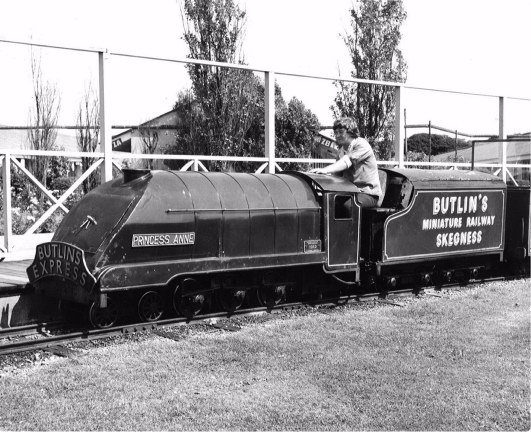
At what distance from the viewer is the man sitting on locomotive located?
33.5 feet

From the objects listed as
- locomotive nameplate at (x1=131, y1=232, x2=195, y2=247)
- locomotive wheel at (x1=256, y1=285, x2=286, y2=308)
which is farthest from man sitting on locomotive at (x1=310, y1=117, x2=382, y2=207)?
locomotive nameplate at (x1=131, y1=232, x2=195, y2=247)

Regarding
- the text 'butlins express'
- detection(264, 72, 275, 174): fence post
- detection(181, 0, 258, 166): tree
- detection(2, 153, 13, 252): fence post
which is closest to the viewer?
detection(2, 153, 13, 252): fence post

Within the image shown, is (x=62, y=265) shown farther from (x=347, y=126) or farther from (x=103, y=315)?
(x=347, y=126)

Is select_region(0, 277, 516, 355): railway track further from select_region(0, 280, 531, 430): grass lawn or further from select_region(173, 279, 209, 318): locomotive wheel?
select_region(0, 280, 531, 430): grass lawn

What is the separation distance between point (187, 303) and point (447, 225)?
4.75 metres

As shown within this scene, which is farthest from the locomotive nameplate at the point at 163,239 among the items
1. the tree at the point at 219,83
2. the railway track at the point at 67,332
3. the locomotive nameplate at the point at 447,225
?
the tree at the point at 219,83

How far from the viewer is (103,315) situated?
827 cm

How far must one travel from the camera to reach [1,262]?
34.9ft

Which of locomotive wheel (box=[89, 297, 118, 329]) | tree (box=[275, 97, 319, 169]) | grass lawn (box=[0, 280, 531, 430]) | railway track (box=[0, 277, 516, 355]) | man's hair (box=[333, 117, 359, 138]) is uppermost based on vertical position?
tree (box=[275, 97, 319, 169])

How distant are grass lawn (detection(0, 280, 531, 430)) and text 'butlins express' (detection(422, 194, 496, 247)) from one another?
8.50 feet

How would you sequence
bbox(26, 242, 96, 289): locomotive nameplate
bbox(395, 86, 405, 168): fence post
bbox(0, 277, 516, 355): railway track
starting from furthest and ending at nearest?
1. bbox(395, 86, 405, 168): fence post
2. bbox(26, 242, 96, 289): locomotive nameplate
3. bbox(0, 277, 516, 355): railway track

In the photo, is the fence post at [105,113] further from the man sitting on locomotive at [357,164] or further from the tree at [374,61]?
the tree at [374,61]

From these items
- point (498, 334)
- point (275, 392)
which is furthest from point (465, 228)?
point (275, 392)

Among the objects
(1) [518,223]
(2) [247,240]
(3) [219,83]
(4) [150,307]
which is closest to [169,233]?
(4) [150,307]
